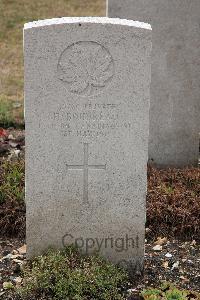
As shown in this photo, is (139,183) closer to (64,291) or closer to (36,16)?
(64,291)

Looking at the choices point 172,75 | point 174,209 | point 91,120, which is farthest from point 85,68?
point 172,75

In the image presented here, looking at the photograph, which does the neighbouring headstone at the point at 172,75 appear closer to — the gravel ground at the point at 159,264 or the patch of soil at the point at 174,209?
the patch of soil at the point at 174,209

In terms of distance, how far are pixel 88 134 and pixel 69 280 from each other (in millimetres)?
995

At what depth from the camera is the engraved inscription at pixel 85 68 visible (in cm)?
475

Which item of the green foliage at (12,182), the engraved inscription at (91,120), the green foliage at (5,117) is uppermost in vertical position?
the engraved inscription at (91,120)

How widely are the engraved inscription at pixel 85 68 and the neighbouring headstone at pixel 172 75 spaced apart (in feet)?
6.76

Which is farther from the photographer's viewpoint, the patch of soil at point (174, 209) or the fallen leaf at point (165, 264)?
the patch of soil at point (174, 209)

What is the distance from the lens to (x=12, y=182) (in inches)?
250

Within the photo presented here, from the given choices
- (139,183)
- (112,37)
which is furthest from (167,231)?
(112,37)

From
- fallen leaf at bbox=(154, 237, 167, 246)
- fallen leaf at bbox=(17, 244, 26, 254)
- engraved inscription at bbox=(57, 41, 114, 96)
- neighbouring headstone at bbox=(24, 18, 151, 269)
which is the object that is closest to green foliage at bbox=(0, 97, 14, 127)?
fallen leaf at bbox=(17, 244, 26, 254)

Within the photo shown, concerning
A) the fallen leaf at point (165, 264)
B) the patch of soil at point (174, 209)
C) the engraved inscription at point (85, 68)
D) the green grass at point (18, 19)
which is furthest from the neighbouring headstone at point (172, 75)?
the green grass at point (18, 19)

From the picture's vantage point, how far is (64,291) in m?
4.77

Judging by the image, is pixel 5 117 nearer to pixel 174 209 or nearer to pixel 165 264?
pixel 174 209

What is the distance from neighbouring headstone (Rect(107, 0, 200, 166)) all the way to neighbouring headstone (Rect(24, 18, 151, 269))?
6.69 ft
